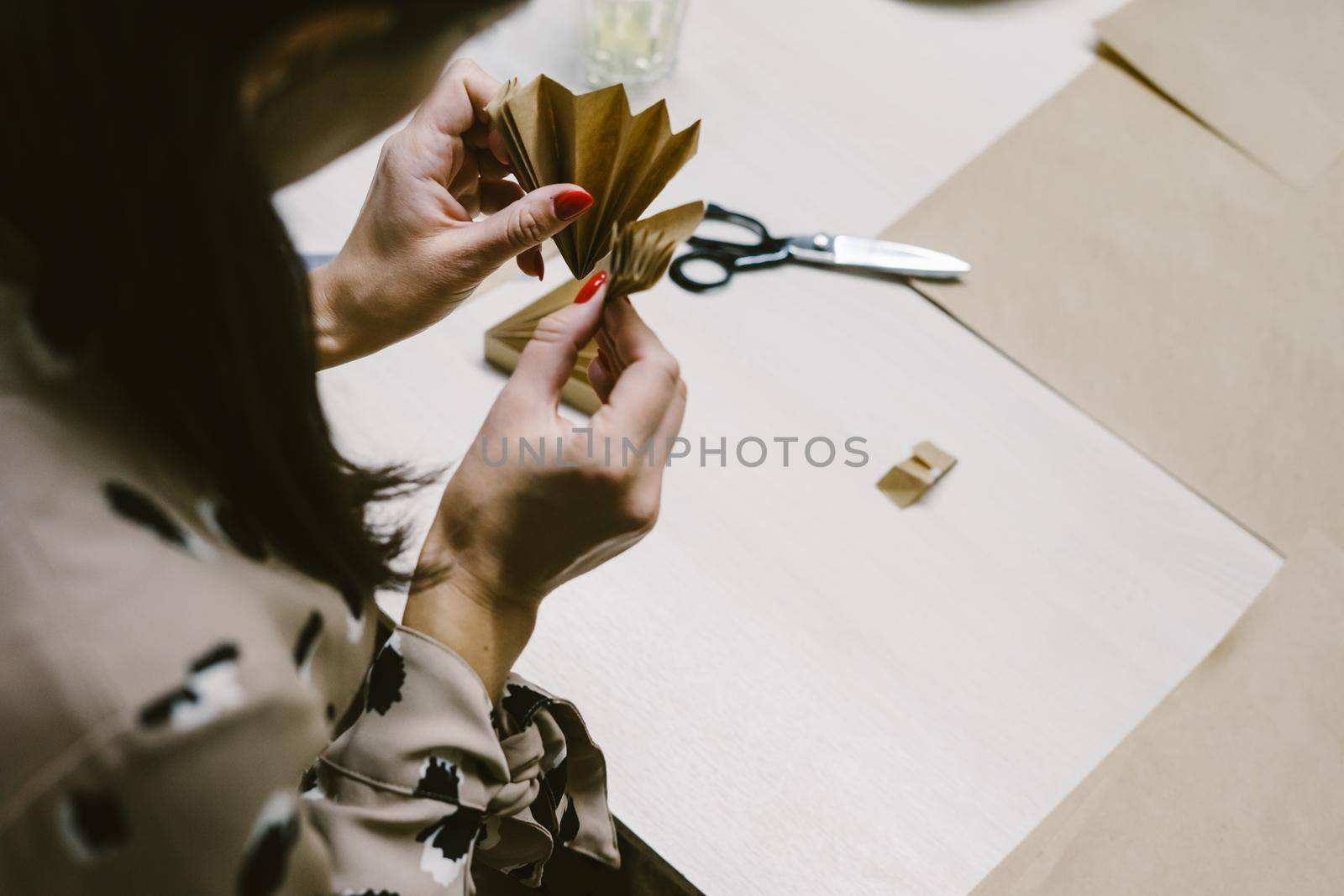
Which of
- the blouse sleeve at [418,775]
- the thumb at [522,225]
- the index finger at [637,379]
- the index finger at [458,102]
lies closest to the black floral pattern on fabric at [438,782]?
the blouse sleeve at [418,775]

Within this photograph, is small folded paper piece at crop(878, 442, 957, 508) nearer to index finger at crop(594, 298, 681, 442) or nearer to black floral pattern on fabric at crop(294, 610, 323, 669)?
index finger at crop(594, 298, 681, 442)

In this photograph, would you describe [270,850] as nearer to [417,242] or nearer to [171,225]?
[171,225]

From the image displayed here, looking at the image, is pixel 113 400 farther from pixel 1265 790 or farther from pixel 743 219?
pixel 1265 790

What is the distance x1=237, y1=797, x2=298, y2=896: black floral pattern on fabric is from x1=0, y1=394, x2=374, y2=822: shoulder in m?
0.05

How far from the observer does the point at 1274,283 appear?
3.36 feet

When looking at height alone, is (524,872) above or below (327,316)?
below

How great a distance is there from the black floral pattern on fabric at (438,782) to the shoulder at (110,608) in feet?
0.37

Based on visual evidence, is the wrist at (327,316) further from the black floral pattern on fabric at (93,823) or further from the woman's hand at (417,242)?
the black floral pattern on fabric at (93,823)

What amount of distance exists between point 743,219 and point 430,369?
314mm

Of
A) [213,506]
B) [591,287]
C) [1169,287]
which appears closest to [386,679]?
[213,506]

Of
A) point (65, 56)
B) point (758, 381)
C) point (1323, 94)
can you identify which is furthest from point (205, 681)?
point (1323, 94)

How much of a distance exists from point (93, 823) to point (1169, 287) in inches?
37.5

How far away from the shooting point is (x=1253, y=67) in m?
1.21

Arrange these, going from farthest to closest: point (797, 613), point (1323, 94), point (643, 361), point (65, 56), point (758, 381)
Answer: point (1323, 94), point (758, 381), point (797, 613), point (643, 361), point (65, 56)
